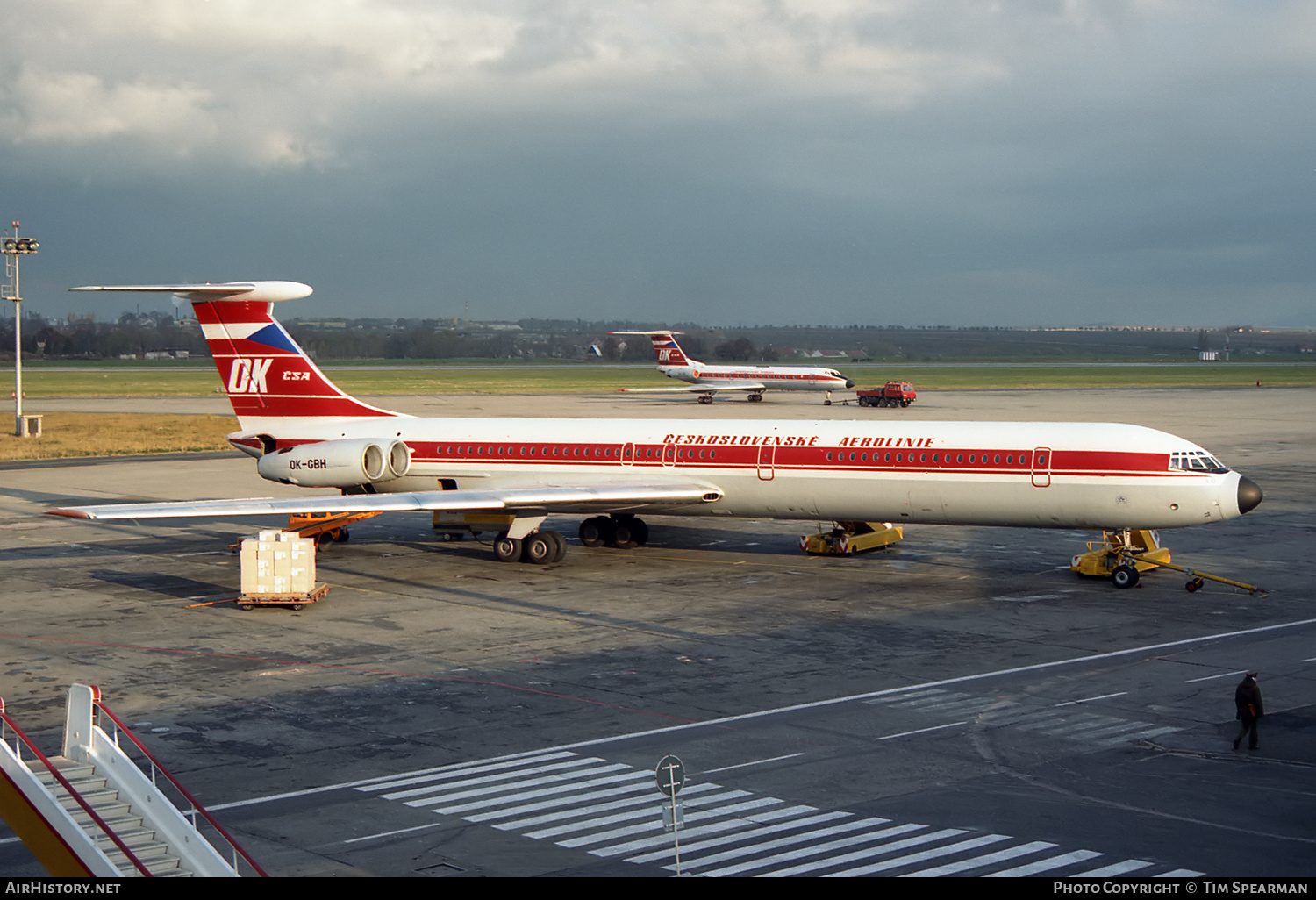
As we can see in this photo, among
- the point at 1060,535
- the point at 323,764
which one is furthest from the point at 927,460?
the point at 323,764

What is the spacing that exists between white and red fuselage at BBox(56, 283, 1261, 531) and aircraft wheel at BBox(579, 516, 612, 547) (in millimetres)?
2454

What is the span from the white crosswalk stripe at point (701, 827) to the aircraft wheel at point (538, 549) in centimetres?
1674

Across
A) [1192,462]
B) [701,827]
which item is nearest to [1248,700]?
[701,827]

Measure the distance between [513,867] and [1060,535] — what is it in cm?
3005

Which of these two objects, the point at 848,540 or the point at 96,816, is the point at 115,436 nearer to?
the point at 848,540

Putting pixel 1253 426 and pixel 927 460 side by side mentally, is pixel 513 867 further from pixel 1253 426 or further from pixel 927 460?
pixel 1253 426

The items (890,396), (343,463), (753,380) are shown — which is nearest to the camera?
(343,463)

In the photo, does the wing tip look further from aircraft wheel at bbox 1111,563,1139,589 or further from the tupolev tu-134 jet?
aircraft wheel at bbox 1111,563,1139,589

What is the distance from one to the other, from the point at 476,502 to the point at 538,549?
2.96 meters

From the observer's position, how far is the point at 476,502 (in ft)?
109

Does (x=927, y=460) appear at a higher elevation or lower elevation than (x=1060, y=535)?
higher

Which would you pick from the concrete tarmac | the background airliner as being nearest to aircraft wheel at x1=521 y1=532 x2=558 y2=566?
the concrete tarmac

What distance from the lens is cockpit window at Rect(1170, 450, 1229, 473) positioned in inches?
1228
